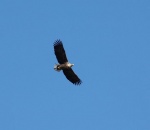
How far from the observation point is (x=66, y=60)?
5200 centimetres

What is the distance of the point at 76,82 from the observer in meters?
54.0

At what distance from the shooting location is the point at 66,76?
53406 mm

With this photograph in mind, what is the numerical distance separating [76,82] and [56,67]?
2.46 m

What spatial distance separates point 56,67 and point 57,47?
1.42m

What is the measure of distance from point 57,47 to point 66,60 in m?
1.08

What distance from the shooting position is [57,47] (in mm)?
51812

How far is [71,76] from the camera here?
53375mm

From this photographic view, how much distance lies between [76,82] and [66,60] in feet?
8.50

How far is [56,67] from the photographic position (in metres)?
52.2

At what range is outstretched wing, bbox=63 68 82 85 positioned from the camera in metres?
52.9

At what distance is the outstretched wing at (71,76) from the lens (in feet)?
173

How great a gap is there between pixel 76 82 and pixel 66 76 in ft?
3.27
